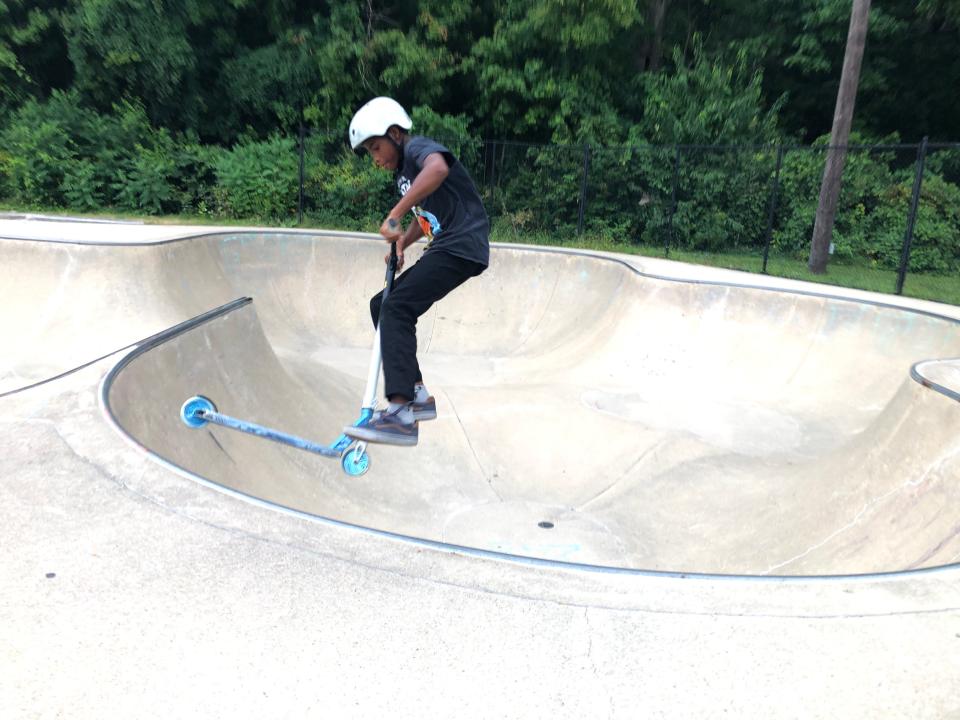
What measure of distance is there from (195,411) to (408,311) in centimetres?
157

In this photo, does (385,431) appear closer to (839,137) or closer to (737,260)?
(839,137)

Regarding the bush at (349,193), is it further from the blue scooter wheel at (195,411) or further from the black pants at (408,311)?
the black pants at (408,311)

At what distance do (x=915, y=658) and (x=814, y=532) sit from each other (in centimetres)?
269

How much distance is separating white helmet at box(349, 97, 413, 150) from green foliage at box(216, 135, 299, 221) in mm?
14169

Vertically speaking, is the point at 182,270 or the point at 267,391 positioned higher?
the point at 182,270

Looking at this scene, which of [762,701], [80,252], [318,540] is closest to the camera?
[762,701]

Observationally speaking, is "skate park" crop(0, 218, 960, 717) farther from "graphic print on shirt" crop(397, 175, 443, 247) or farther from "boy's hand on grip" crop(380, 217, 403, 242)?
"graphic print on shirt" crop(397, 175, 443, 247)

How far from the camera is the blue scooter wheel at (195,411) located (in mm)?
4422

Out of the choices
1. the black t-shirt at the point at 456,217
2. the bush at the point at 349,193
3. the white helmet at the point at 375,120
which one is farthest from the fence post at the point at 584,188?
the white helmet at the point at 375,120

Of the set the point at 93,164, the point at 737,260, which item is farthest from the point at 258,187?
the point at 737,260

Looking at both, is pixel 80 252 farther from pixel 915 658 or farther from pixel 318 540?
pixel 915 658

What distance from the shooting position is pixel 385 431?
3.88m

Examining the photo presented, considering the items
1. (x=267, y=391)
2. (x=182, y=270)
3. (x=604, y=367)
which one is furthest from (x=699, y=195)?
(x=267, y=391)

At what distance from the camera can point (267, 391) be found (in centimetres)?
663
